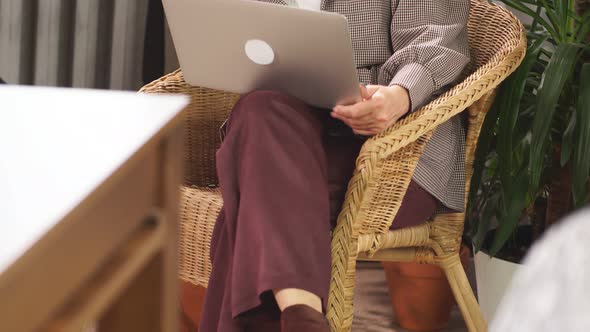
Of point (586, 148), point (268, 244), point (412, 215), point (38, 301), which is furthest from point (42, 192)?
point (586, 148)

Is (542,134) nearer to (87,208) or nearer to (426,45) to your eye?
(426,45)

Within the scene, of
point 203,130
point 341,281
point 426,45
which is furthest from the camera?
point 203,130

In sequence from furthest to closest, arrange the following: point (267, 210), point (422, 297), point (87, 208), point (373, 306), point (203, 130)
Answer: point (373, 306)
point (422, 297)
point (203, 130)
point (267, 210)
point (87, 208)

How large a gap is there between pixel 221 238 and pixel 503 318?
1052 mm

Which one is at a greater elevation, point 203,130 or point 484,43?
point 484,43

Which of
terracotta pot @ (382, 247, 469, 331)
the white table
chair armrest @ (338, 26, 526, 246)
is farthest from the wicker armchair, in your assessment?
the white table

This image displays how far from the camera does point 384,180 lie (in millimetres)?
1662

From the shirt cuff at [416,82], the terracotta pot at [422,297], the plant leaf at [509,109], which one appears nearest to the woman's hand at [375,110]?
the shirt cuff at [416,82]

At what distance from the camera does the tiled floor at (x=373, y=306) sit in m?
2.23

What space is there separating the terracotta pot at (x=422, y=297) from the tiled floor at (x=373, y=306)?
1.3 inches

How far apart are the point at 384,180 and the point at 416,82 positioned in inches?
7.2

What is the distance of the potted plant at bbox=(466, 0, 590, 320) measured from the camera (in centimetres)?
182

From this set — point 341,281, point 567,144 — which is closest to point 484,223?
point 567,144

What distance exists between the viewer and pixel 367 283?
252cm
